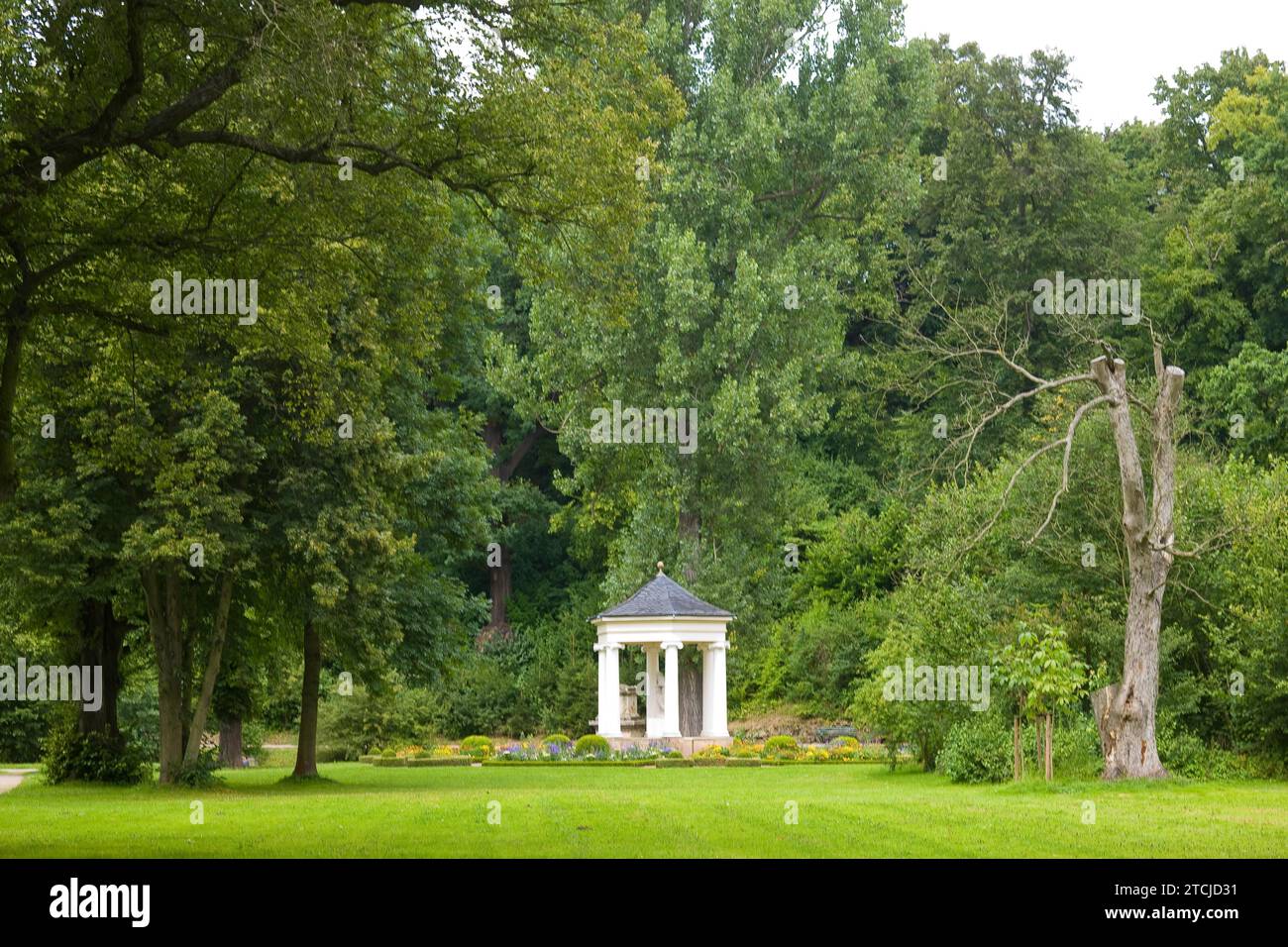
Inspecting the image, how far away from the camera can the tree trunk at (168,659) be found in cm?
2552

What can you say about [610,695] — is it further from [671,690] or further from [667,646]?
[667,646]

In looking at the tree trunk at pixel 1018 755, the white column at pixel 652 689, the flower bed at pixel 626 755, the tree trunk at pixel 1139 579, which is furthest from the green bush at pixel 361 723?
the tree trunk at pixel 1139 579

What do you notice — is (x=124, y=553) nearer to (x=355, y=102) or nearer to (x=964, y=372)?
(x=355, y=102)

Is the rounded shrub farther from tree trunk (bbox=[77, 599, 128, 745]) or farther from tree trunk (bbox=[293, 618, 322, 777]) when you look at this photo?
tree trunk (bbox=[77, 599, 128, 745])

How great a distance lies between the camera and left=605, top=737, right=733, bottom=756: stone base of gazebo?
37938 mm

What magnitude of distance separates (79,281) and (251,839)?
6384 mm

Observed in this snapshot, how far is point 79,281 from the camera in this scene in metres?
→ 17.1

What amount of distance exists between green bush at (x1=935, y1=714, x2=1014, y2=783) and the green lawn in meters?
0.66

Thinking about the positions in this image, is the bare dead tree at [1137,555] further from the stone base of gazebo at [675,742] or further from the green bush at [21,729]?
the green bush at [21,729]

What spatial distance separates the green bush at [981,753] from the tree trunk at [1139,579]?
66.0 inches

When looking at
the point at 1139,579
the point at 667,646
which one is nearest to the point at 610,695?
the point at 667,646

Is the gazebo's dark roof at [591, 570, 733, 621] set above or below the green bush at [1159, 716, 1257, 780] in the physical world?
above

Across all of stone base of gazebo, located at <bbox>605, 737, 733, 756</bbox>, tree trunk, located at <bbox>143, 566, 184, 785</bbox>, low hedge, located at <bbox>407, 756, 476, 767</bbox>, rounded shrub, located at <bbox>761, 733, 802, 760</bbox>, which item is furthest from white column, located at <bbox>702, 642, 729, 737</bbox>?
tree trunk, located at <bbox>143, 566, 184, 785</bbox>
